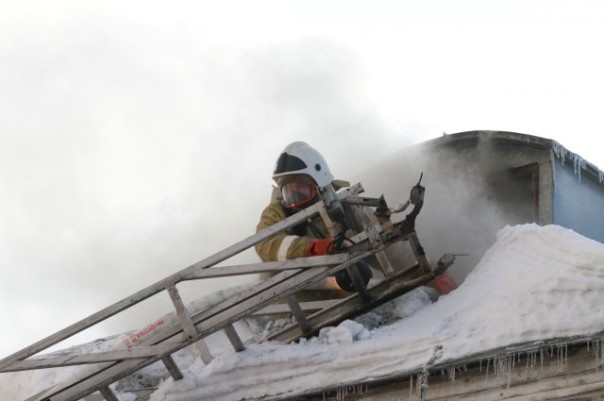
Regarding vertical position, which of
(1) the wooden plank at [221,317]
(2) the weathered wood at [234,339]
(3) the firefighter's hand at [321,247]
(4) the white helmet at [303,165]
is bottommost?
(2) the weathered wood at [234,339]

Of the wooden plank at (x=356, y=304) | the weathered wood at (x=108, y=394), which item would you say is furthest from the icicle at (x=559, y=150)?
the weathered wood at (x=108, y=394)

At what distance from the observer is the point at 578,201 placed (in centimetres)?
945

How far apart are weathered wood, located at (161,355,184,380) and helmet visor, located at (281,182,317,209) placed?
2.07 meters

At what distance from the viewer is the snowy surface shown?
6.04 m

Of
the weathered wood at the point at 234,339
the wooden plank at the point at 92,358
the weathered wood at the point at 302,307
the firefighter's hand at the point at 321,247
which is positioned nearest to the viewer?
the wooden plank at the point at 92,358

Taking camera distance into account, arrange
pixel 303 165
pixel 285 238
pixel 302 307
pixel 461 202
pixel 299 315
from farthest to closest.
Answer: pixel 461 202, pixel 303 165, pixel 285 238, pixel 302 307, pixel 299 315

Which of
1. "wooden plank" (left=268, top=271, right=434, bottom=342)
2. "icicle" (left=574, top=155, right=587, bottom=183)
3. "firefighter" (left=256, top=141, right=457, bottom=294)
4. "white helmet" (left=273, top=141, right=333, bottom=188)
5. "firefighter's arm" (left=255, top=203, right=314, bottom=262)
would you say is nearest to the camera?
"wooden plank" (left=268, top=271, right=434, bottom=342)

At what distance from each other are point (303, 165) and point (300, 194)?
0.87 feet

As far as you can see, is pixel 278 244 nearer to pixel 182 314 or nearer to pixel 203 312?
pixel 203 312

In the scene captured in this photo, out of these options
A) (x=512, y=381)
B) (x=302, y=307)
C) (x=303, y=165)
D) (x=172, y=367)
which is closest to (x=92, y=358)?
(x=172, y=367)

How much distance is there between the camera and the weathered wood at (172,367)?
7086mm

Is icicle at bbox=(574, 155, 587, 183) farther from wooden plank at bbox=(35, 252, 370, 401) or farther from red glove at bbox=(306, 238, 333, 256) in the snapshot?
wooden plank at bbox=(35, 252, 370, 401)

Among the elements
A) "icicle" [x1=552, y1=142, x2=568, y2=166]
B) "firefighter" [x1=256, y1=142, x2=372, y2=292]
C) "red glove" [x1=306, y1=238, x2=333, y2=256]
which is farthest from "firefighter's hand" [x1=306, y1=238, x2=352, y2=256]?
"icicle" [x1=552, y1=142, x2=568, y2=166]

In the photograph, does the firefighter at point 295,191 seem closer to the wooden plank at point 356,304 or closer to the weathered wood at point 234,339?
the wooden plank at point 356,304
